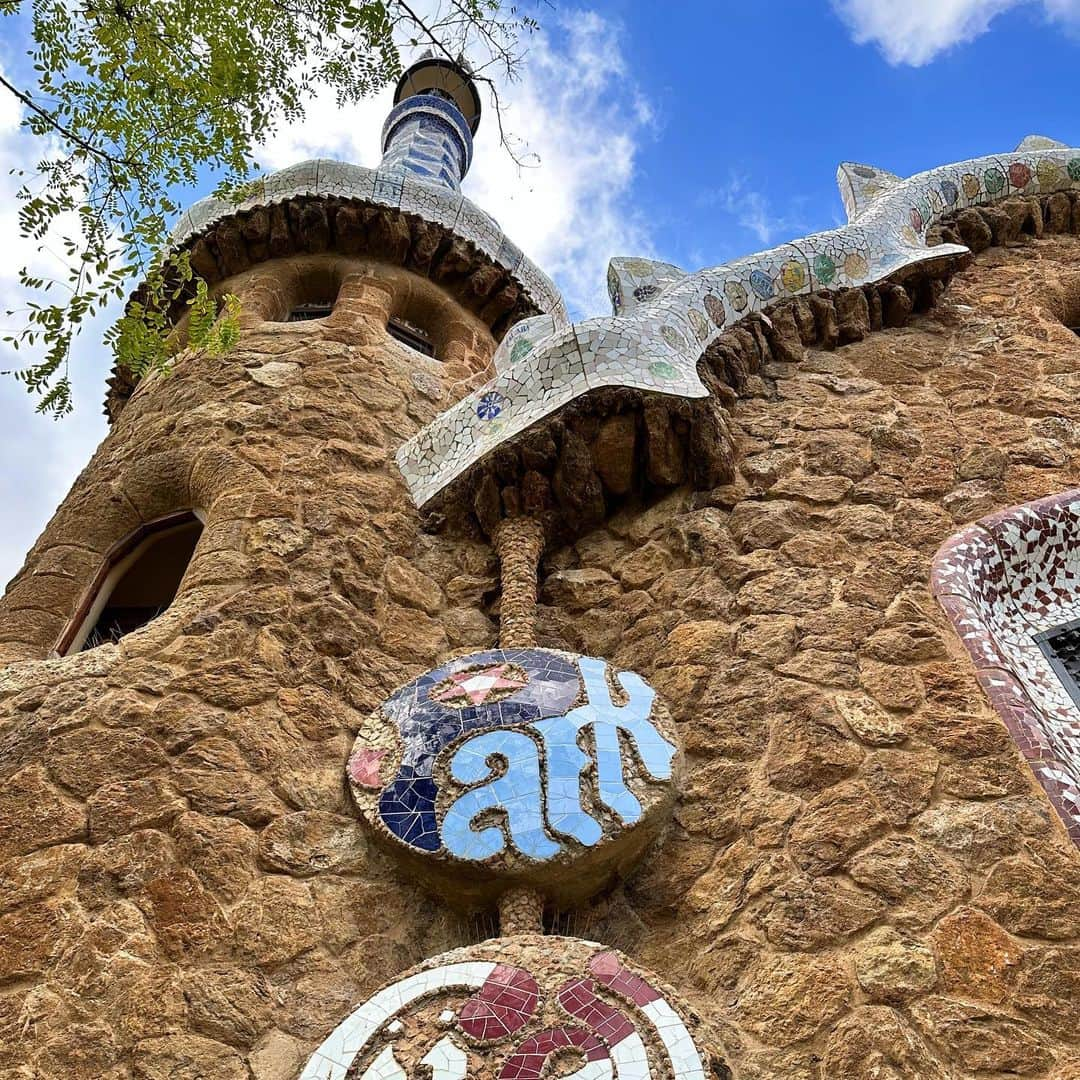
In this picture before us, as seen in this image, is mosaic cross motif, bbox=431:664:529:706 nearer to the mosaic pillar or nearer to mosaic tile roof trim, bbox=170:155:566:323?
the mosaic pillar

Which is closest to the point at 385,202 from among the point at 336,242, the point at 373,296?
the point at 336,242

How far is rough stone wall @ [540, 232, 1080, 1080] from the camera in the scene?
211 centimetres

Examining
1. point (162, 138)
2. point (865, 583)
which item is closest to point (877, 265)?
point (865, 583)

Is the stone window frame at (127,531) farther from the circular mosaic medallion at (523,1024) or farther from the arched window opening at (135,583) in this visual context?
the circular mosaic medallion at (523,1024)

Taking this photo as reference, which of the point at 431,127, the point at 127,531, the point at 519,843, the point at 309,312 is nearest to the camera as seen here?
the point at 519,843

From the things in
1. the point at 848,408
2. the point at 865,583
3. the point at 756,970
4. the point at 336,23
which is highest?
the point at 336,23

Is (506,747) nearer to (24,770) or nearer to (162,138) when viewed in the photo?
(24,770)

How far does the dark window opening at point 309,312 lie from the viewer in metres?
6.09

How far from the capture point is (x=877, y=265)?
4.73 meters

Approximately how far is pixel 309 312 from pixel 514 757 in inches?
159

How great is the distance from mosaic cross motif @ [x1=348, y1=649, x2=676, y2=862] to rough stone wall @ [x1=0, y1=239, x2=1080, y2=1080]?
5.6 inches

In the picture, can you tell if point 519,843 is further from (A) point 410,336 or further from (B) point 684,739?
(A) point 410,336

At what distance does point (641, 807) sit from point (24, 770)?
63.5 inches

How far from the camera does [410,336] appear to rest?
6.15m
